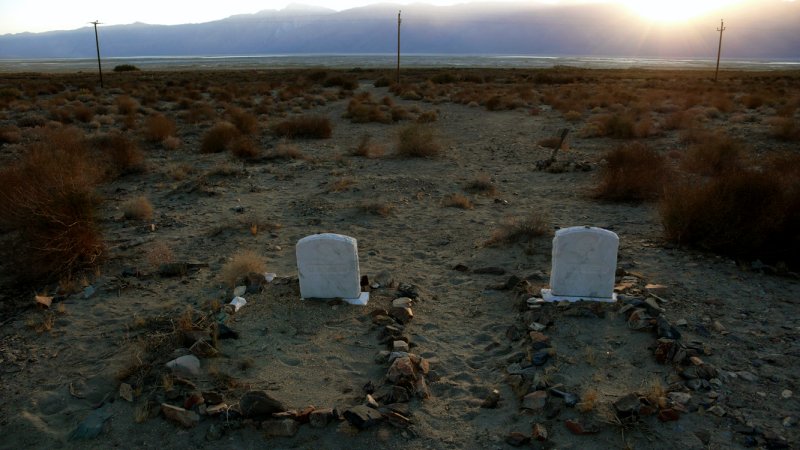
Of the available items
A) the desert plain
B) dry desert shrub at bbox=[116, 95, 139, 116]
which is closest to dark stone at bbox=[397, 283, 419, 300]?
the desert plain

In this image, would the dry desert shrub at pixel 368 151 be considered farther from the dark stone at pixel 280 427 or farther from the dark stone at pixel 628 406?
the dark stone at pixel 628 406

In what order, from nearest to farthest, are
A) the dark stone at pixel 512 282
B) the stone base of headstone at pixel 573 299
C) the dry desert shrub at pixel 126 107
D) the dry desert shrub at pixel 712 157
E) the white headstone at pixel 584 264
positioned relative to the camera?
the white headstone at pixel 584 264, the stone base of headstone at pixel 573 299, the dark stone at pixel 512 282, the dry desert shrub at pixel 712 157, the dry desert shrub at pixel 126 107

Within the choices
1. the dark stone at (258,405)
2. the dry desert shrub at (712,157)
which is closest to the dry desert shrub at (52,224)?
the dark stone at (258,405)

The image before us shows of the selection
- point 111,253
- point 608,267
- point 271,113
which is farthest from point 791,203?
point 271,113

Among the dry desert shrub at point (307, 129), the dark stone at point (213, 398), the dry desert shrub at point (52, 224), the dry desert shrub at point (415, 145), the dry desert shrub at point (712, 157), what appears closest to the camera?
the dark stone at point (213, 398)

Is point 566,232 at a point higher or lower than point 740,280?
higher

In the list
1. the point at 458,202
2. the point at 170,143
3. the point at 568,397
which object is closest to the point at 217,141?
the point at 170,143

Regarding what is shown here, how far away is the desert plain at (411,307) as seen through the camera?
3604mm

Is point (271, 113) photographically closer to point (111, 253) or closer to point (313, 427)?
point (111, 253)

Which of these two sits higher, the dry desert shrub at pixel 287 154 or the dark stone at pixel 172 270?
the dry desert shrub at pixel 287 154

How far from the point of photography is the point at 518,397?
386 cm

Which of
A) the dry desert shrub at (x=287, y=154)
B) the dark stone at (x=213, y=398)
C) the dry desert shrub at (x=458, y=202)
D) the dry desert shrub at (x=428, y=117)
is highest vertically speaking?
the dry desert shrub at (x=428, y=117)

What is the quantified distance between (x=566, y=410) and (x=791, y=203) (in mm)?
4743

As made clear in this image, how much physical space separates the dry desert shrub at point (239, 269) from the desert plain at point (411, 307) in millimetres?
26
